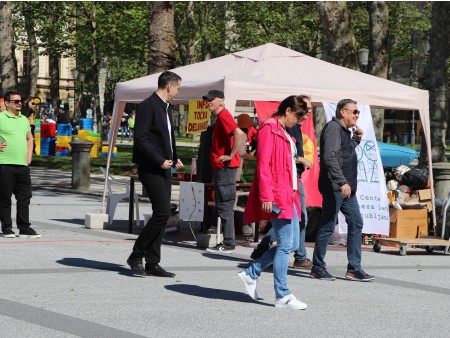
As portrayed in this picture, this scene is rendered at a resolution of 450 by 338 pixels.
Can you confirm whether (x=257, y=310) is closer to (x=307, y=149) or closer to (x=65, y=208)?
(x=307, y=149)

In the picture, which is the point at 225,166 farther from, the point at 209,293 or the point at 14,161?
the point at 209,293

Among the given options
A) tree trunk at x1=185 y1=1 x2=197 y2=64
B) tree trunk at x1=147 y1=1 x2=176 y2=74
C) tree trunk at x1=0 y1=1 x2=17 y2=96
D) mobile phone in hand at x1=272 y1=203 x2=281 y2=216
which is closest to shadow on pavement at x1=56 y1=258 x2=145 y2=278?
Result: mobile phone in hand at x1=272 y1=203 x2=281 y2=216

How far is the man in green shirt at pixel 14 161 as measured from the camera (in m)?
13.9

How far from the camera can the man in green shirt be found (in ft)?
45.6

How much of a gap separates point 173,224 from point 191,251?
2.28m

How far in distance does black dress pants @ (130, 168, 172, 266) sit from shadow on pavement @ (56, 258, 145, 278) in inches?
11.2

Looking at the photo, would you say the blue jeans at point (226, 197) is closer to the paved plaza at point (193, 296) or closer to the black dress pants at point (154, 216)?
the paved plaza at point (193, 296)

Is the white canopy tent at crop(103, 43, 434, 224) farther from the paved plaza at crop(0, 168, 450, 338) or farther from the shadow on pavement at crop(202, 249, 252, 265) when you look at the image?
the paved plaza at crop(0, 168, 450, 338)

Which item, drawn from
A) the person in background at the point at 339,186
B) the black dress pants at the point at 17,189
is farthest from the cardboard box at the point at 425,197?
the black dress pants at the point at 17,189

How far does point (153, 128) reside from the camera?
10805mm

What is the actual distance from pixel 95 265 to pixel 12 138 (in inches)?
118

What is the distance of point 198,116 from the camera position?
15359 millimetres

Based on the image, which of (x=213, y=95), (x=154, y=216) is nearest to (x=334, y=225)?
(x=154, y=216)

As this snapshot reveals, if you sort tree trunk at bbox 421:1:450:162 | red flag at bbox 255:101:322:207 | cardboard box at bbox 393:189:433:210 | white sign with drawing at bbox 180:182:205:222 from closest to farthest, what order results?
1. white sign with drawing at bbox 180:182:205:222
2. red flag at bbox 255:101:322:207
3. cardboard box at bbox 393:189:433:210
4. tree trunk at bbox 421:1:450:162
